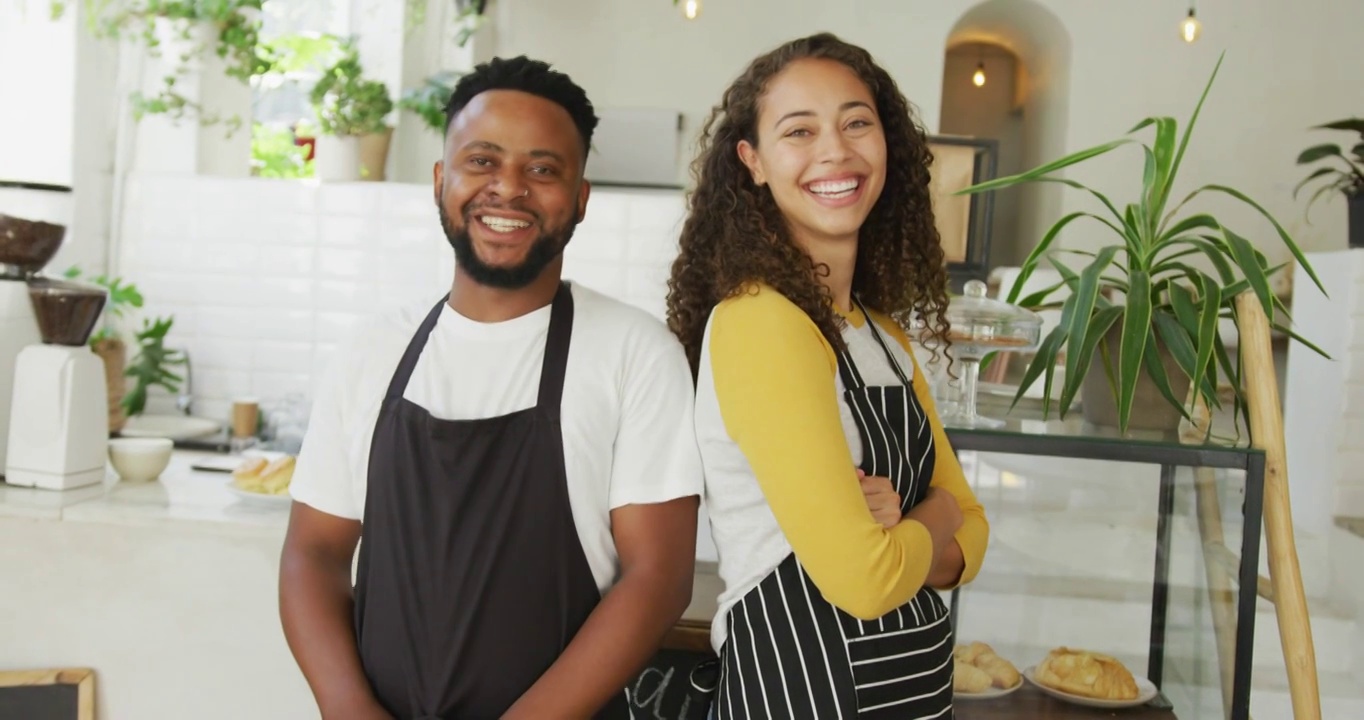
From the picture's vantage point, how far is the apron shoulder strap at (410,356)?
4.71ft

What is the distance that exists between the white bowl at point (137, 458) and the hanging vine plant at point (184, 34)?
4.68ft

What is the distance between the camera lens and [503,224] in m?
1.40

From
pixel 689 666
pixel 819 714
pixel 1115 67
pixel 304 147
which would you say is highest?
pixel 1115 67

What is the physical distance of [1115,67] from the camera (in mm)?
6734

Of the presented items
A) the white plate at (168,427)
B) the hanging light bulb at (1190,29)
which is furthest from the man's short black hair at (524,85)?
the hanging light bulb at (1190,29)

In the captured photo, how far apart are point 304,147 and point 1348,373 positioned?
349 cm

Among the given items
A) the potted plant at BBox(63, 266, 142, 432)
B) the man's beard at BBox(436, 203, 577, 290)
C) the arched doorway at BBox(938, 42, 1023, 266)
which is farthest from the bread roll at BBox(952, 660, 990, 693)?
the arched doorway at BBox(938, 42, 1023, 266)

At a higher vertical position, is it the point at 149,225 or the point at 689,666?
the point at 149,225

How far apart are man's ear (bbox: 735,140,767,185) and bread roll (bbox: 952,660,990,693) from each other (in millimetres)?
755

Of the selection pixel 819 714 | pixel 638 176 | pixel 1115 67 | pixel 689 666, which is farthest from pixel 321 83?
pixel 1115 67

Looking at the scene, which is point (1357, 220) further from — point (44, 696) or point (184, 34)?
point (44, 696)

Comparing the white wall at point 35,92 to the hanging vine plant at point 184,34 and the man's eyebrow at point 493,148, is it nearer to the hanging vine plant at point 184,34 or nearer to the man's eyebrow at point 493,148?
the hanging vine plant at point 184,34

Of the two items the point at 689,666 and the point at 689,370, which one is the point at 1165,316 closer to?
the point at 689,370

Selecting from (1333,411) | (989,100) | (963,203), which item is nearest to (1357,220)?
(1333,411)
